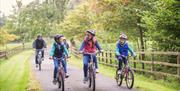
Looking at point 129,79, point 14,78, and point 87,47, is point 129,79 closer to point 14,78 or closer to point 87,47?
point 87,47

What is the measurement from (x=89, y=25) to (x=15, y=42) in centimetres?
6842

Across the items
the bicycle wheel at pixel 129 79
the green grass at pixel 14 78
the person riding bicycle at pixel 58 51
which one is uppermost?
the person riding bicycle at pixel 58 51

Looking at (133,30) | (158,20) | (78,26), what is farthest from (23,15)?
(158,20)

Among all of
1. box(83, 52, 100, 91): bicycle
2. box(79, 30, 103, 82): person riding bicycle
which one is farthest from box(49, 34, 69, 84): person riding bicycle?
box(83, 52, 100, 91): bicycle

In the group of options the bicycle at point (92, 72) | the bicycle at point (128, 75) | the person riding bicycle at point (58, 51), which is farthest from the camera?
the person riding bicycle at point (58, 51)

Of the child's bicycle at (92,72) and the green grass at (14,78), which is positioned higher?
the child's bicycle at (92,72)

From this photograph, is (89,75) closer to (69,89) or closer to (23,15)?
(69,89)

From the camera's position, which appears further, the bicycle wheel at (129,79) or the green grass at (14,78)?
the green grass at (14,78)

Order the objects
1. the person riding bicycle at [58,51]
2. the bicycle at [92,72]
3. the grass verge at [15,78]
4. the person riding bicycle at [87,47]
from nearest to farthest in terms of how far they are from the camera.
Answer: the bicycle at [92,72]
the person riding bicycle at [87,47]
the person riding bicycle at [58,51]
the grass verge at [15,78]

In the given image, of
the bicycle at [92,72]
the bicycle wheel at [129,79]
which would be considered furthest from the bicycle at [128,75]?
the bicycle at [92,72]

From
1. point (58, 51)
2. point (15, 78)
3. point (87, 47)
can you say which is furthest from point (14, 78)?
point (87, 47)

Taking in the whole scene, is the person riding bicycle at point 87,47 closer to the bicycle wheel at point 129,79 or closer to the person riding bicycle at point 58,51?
the person riding bicycle at point 58,51

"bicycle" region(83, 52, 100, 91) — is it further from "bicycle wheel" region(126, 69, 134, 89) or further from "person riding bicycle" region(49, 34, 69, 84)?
"bicycle wheel" region(126, 69, 134, 89)

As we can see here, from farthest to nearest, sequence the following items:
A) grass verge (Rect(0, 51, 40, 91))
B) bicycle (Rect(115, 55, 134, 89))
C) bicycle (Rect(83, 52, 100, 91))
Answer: grass verge (Rect(0, 51, 40, 91)) < bicycle (Rect(115, 55, 134, 89)) < bicycle (Rect(83, 52, 100, 91))
